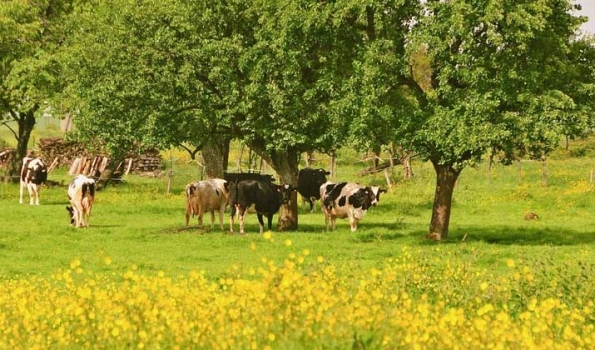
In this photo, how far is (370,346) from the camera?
9.57m

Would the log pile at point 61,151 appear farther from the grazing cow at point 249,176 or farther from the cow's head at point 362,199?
the cow's head at point 362,199

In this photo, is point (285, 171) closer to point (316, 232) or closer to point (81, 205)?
point (316, 232)

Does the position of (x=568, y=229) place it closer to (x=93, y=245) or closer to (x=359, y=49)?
(x=359, y=49)

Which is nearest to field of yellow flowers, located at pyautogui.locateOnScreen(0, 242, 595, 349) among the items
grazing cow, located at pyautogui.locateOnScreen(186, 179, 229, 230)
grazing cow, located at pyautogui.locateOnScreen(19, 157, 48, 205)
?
grazing cow, located at pyautogui.locateOnScreen(186, 179, 229, 230)

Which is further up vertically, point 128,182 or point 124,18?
point 124,18

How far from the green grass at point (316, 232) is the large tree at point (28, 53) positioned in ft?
17.2

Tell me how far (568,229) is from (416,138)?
9.16m

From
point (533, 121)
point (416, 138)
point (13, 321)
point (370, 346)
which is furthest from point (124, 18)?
point (370, 346)

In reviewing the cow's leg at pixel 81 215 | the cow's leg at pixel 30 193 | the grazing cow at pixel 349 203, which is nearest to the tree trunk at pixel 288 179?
the grazing cow at pixel 349 203

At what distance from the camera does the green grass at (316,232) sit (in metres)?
25.5

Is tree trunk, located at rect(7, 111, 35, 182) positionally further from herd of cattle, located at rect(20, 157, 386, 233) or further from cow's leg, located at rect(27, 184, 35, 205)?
herd of cattle, located at rect(20, 157, 386, 233)

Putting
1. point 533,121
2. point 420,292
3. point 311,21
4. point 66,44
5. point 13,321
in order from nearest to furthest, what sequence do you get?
point 13,321, point 420,292, point 533,121, point 311,21, point 66,44

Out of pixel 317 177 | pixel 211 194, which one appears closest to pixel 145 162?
pixel 317 177

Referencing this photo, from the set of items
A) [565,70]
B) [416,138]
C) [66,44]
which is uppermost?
[66,44]
